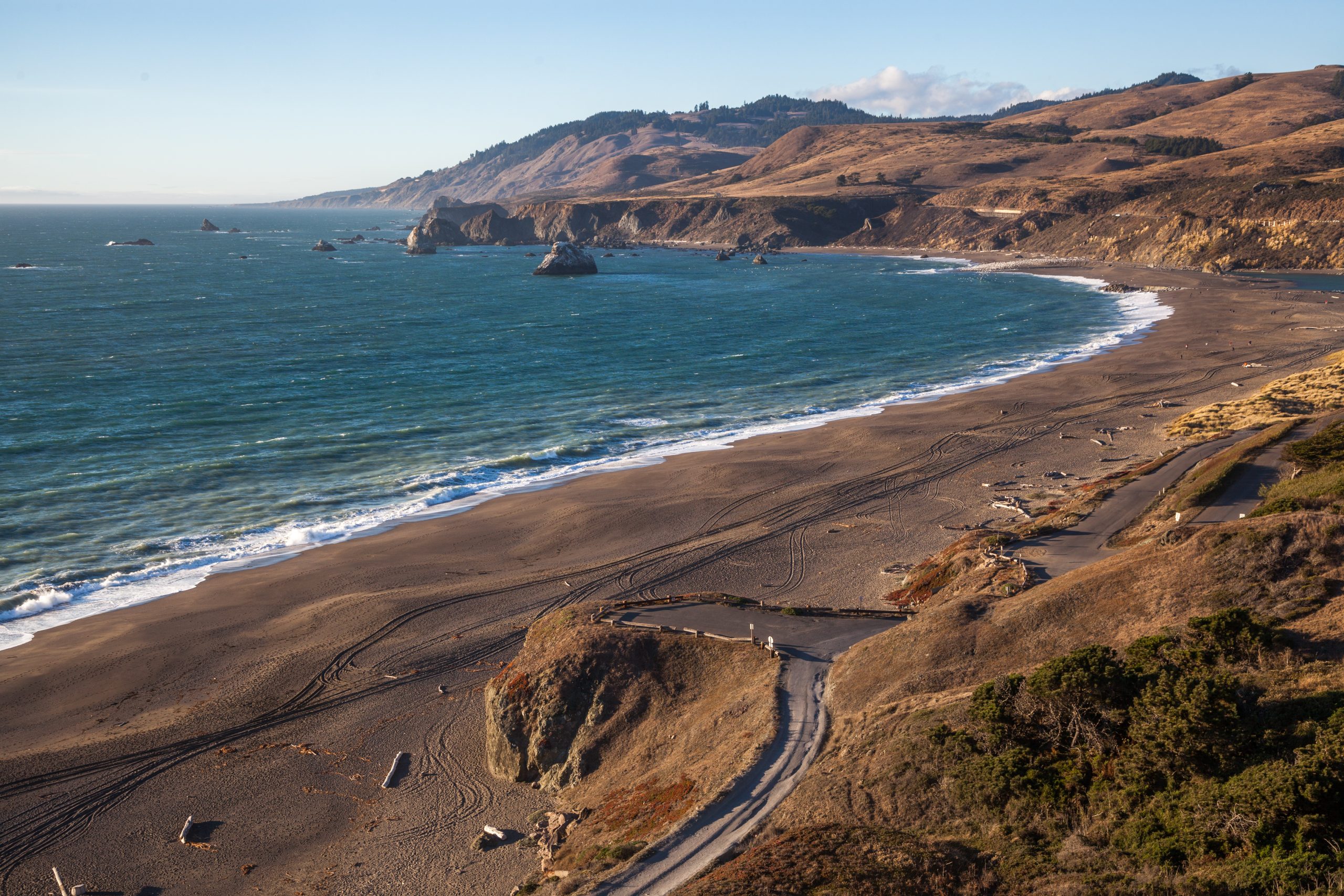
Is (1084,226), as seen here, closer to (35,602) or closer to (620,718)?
(620,718)

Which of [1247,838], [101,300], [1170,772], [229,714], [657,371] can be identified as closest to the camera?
[1247,838]

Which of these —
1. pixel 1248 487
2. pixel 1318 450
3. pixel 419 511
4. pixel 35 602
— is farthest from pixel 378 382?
pixel 1318 450

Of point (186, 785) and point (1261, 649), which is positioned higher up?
point (1261, 649)

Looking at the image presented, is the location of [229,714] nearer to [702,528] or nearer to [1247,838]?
[702,528]

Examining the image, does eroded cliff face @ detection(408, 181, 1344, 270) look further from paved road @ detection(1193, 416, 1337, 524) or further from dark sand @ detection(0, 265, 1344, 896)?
paved road @ detection(1193, 416, 1337, 524)

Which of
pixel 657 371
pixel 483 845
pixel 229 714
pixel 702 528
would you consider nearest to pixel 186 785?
pixel 229 714

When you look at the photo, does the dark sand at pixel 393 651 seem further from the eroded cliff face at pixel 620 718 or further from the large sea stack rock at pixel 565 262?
the large sea stack rock at pixel 565 262

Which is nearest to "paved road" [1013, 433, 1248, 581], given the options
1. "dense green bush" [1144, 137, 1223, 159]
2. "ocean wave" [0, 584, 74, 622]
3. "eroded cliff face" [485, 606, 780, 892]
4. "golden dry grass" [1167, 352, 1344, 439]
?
"golden dry grass" [1167, 352, 1344, 439]

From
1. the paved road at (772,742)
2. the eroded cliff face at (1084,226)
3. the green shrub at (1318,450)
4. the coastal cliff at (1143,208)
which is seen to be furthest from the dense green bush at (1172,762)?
the coastal cliff at (1143,208)
